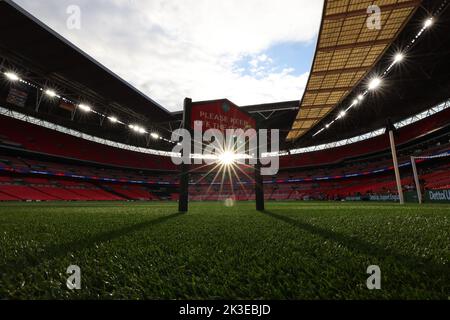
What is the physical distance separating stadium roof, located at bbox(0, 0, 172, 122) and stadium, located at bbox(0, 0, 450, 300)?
98 millimetres

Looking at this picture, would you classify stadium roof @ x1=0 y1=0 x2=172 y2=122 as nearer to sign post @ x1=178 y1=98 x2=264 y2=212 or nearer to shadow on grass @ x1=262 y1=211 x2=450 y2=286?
sign post @ x1=178 y1=98 x2=264 y2=212

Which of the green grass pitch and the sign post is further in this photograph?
the sign post

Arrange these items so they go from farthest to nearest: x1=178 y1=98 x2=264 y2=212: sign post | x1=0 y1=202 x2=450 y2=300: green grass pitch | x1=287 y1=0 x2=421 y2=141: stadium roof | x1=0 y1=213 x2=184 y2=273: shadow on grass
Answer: x1=287 y1=0 x2=421 y2=141: stadium roof, x1=178 y1=98 x2=264 y2=212: sign post, x1=0 y1=213 x2=184 y2=273: shadow on grass, x1=0 y1=202 x2=450 y2=300: green grass pitch

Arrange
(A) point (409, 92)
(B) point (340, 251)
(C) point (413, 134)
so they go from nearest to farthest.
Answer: (B) point (340, 251) → (A) point (409, 92) → (C) point (413, 134)

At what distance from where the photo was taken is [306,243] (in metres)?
2.23

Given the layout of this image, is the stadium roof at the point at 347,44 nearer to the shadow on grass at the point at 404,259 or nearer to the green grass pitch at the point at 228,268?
the shadow on grass at the point at 404,259

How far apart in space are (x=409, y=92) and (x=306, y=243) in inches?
1208

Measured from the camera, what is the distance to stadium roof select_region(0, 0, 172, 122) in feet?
41.3

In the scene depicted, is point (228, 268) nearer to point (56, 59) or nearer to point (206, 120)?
point (206, 120)

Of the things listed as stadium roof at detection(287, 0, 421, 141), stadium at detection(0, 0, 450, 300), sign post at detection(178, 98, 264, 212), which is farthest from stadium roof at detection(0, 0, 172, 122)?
stadium roof at detection(287, 0, 421, 141)

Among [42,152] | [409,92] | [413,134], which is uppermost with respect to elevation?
[409,92]

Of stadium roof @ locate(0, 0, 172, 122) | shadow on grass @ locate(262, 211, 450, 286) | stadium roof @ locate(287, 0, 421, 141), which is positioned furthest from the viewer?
stadium roof @ locate(0, 0, 172, 122)
